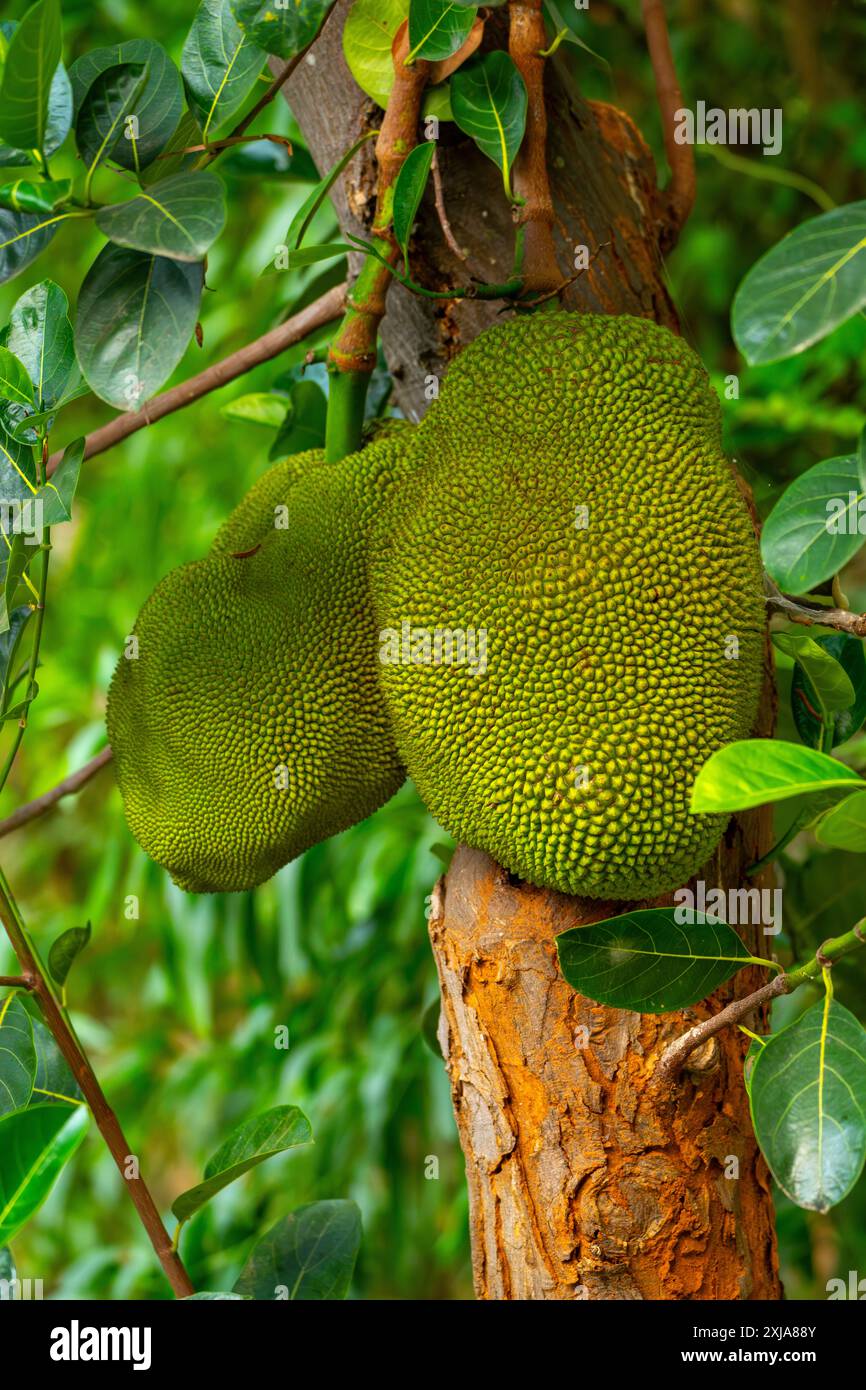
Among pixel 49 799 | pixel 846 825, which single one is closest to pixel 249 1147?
pixel 49 799

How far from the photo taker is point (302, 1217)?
2.82 feet

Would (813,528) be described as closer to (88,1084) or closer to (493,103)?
(493,103)

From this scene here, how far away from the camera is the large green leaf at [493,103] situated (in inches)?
27.7

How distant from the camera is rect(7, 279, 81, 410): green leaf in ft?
2.26

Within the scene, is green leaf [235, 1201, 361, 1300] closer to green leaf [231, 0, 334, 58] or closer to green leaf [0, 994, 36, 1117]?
green leaf [0, 994, 36, 1117]

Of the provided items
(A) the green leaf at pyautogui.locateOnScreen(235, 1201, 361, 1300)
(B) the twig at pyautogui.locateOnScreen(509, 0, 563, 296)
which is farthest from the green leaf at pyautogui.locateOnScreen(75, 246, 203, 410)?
(A) the green leaf at pyautogui.locateOnScreen(235, 1201, 361, 1300)

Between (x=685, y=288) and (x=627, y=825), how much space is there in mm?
1886

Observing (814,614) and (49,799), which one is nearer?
(814,614)

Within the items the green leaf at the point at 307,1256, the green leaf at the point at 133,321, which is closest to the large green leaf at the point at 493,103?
the green leaf at the point at 133,321

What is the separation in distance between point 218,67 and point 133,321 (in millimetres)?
152

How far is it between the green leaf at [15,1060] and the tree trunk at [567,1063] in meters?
0.27

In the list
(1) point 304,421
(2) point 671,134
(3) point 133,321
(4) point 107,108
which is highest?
(2) point 671,134

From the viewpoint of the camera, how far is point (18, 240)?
2.02 ft
